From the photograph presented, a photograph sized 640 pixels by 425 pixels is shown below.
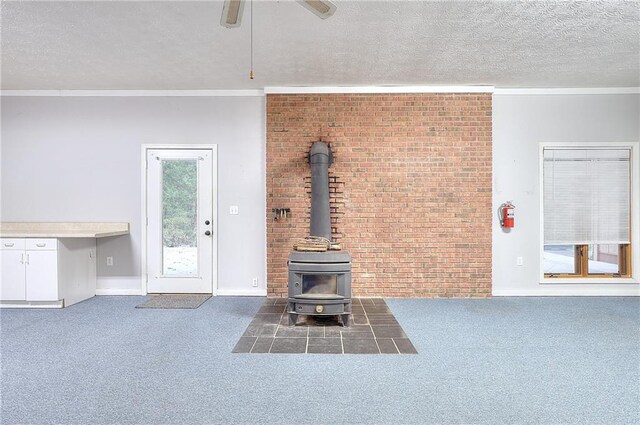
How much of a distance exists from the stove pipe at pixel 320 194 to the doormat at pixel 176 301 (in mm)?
1729

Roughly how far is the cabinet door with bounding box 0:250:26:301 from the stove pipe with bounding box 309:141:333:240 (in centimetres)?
344

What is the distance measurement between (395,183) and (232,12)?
3.16m

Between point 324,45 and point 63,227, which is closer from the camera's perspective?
point 324,45

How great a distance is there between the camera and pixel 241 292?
15.7 ft

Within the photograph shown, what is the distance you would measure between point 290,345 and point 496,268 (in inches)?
124

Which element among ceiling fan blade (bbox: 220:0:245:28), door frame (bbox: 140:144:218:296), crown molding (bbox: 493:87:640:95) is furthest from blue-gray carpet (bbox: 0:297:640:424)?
crown molding (bbox: 493:87:640:95)

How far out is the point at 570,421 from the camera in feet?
6.53

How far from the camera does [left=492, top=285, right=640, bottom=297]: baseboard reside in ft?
15.5

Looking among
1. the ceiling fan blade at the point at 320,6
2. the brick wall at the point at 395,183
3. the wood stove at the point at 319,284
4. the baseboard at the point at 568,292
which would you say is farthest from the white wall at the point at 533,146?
the ceiling fan blade at the point at 320,6

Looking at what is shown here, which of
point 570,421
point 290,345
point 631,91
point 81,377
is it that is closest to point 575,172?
point 631,91

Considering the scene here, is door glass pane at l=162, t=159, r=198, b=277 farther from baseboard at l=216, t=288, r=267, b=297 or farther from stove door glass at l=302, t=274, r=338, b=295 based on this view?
stove door glass at l=302, t=274, r=338, b=295

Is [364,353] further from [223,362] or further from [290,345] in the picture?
[223,362]

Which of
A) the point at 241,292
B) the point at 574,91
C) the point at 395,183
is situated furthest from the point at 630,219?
the point at 241,292

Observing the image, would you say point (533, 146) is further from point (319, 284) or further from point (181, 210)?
point (181, 210)
